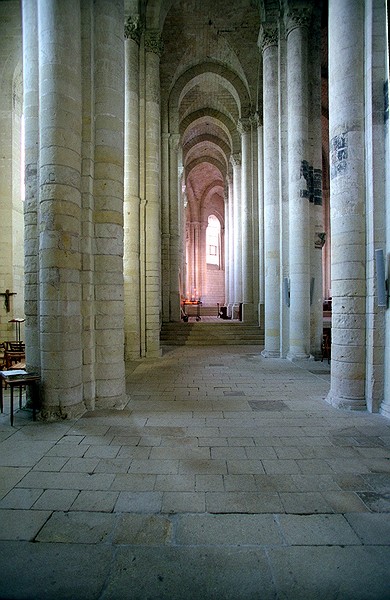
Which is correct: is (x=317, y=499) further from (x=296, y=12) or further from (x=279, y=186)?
(x=296, y=12)

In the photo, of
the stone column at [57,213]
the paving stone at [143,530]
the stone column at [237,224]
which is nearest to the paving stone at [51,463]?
the paving stone at [143,530]

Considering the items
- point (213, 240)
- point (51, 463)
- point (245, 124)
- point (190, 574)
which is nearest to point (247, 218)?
point (245, 124)

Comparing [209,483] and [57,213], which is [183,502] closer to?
[209,483]

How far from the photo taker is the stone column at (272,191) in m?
11.4

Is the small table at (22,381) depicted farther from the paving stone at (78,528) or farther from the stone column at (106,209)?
the paving stone at (78,528)

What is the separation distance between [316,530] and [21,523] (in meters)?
2.32

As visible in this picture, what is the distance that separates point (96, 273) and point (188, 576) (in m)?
4.55

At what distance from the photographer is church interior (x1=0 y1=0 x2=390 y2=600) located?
2.55 metres

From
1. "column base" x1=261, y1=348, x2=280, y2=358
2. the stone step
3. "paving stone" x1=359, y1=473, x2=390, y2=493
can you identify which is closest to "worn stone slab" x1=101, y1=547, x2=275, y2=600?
"paving stone" x1=359, y1=473, x2=390, y2=493

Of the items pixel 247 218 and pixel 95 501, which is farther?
pixel 247 218

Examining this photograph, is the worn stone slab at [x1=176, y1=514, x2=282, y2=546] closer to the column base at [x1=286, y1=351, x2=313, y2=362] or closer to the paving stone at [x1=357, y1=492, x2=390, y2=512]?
the paving stone at [x1=357, y1=492, x2=390, y2=512]

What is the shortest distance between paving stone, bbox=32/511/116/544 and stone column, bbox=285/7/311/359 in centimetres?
853

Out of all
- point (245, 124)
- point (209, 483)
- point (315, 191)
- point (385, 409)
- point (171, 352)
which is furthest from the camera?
point (245, 124)

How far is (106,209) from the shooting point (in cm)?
594
